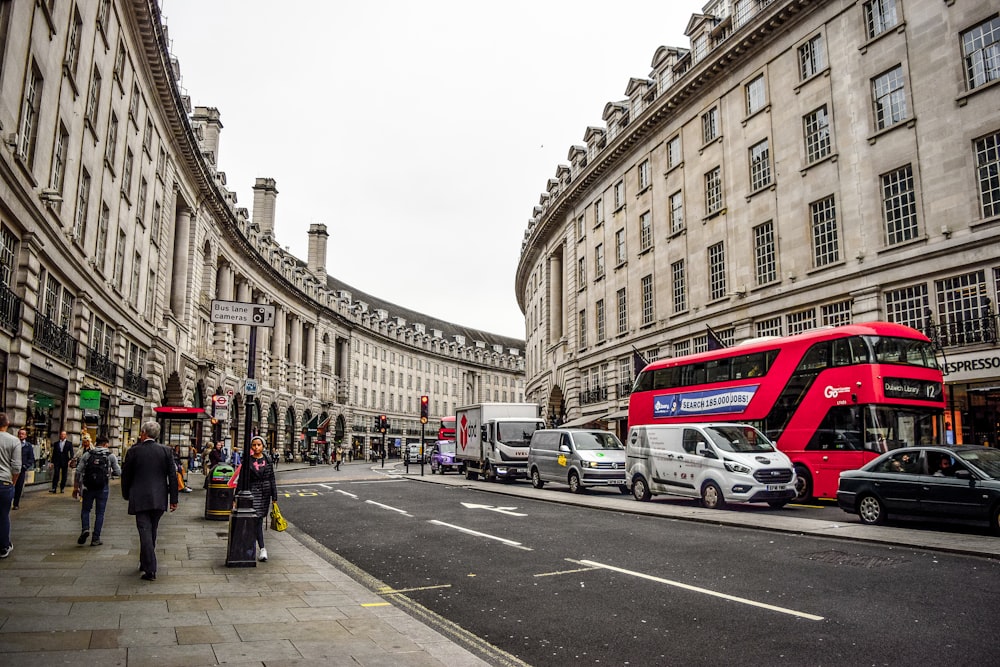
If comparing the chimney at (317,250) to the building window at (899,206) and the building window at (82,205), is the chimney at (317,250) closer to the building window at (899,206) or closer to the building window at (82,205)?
the building window at (82,205)

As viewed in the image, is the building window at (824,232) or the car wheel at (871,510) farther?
the building window at (824,232)

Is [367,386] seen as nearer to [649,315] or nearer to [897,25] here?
[649,315]

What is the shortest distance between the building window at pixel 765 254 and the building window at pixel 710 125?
212 inches

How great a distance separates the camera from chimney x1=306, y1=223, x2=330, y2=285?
76312mm

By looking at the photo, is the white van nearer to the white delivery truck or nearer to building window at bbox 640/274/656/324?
the white delivery truck

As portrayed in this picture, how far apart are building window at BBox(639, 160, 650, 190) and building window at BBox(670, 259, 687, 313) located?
17.1 ft

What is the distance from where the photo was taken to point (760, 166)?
28.8 metres

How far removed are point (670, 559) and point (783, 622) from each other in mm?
3310

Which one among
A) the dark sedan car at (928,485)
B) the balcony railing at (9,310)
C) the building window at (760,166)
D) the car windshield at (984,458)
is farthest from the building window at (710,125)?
the balcony railing at (9,310)

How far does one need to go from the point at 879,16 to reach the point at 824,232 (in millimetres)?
7190

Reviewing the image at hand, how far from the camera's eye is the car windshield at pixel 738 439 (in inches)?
639

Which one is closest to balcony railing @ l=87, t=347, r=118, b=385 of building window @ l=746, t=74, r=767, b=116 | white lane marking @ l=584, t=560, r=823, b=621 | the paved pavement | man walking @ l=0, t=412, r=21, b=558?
the paved pavement

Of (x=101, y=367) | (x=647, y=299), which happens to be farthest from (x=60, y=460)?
(x=647, y=299)

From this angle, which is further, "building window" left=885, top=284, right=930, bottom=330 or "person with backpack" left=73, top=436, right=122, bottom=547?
"building window" left=885, top=284, right=930, bottom=330
